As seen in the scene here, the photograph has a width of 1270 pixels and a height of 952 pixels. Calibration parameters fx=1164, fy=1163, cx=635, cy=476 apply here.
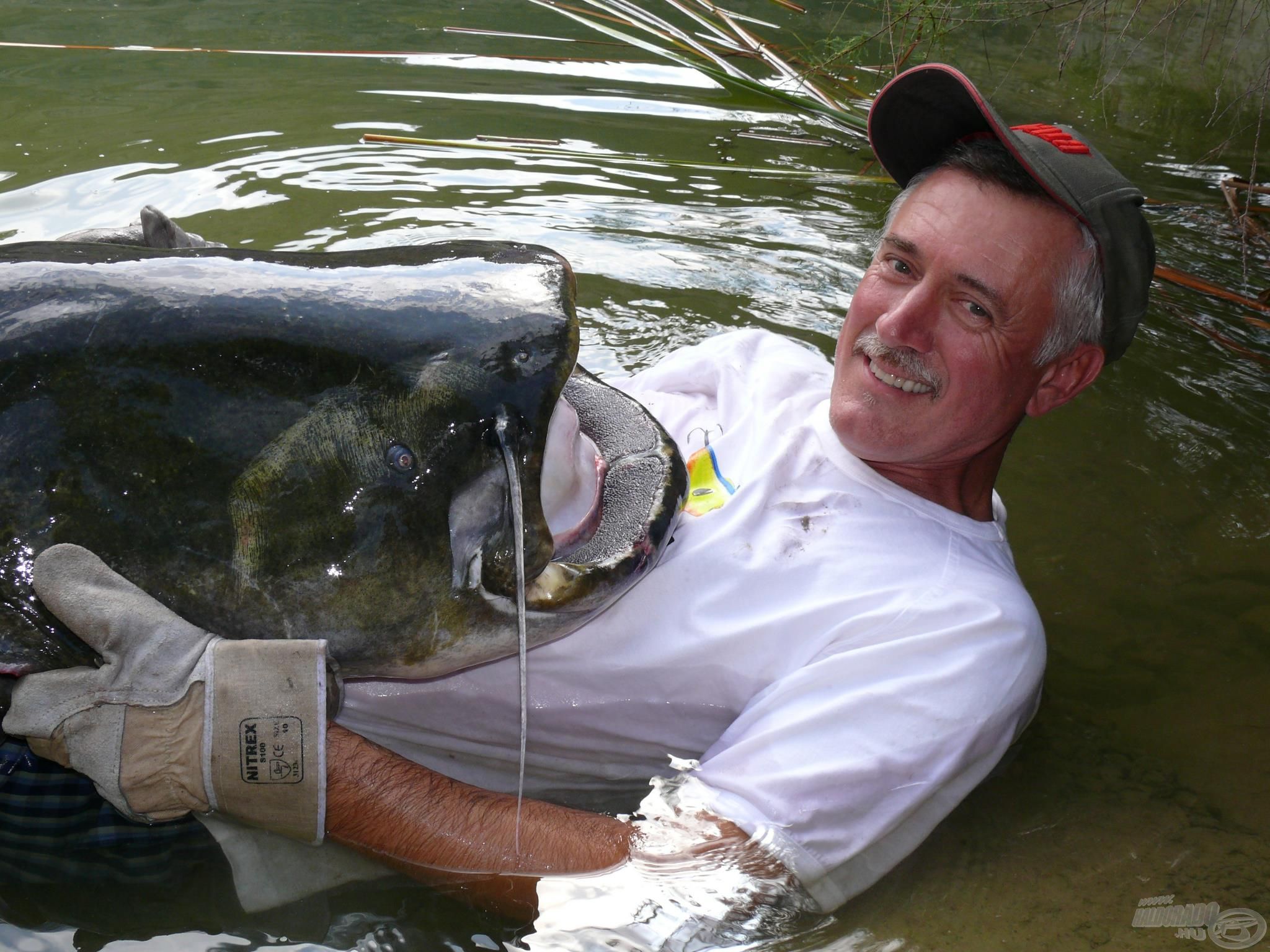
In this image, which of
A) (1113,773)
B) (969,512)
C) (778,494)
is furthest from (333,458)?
(1113,773)

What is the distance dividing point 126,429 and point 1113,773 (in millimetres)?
2093

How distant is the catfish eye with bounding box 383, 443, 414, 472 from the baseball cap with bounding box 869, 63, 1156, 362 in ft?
5.03

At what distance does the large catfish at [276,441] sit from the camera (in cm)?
155

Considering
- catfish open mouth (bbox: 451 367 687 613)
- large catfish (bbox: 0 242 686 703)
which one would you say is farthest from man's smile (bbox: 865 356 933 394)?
large catfish (bbox: 0 242 686 703)

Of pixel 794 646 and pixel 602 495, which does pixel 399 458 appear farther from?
pixel 794 646

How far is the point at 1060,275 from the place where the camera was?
257 centimetres

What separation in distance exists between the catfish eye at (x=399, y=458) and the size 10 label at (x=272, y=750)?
0.45m

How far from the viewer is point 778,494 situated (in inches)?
97.6

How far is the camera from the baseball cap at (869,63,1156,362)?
8.10 feet

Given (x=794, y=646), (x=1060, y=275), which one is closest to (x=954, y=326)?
(x=1060, y=275)

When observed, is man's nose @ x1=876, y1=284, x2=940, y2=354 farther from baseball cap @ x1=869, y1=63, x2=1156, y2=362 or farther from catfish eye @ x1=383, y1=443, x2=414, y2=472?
catfish eye @ x1=383, y1=443, x2=414, y2=472

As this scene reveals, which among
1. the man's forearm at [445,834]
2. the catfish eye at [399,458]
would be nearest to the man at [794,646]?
the man's forearm at [445,834]

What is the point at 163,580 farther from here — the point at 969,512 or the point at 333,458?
the point at 969,512

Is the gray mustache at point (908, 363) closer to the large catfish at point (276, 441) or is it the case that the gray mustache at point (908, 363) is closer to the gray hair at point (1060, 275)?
the gray hair at point (1060, 275)
